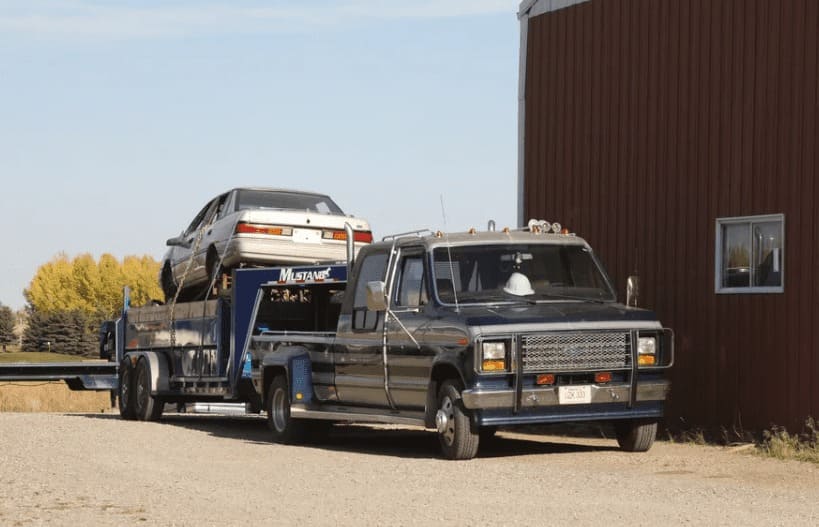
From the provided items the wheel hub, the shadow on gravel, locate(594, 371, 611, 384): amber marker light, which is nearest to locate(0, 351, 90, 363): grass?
the shadow on gravel

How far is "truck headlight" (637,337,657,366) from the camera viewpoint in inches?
573

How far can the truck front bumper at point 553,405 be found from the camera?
1391 cm

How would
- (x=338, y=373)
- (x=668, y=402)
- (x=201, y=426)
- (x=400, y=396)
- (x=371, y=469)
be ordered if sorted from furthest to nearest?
(x=201, y=426) < (x=668, y=402) < (x=338, y=373) < (x=400, y=396) < (x=371, y=469)

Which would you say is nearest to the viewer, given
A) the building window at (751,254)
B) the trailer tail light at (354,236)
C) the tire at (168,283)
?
A: the building window at (751,254)

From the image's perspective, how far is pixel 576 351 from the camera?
1418cm

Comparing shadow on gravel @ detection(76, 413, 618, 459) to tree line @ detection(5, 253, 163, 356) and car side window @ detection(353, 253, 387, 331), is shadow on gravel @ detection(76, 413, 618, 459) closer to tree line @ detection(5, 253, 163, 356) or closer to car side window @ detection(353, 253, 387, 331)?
car side window @ detection(353, 253, 387, 331)

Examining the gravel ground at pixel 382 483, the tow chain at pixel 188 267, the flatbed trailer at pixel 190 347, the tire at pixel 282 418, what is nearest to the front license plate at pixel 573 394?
the gravel ground at pixel 382 483

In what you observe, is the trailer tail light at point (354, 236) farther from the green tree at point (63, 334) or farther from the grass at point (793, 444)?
the green tree at point (63, 334)

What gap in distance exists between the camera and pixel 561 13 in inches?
823

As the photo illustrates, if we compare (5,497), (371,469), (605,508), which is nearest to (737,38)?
(371,469)

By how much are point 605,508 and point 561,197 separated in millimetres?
10623

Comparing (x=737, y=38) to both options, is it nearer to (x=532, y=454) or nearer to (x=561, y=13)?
(x=561, y=13)

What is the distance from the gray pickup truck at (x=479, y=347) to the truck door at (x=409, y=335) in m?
0.02

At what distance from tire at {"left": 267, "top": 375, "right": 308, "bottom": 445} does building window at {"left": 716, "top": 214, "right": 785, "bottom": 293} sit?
17.5ft
